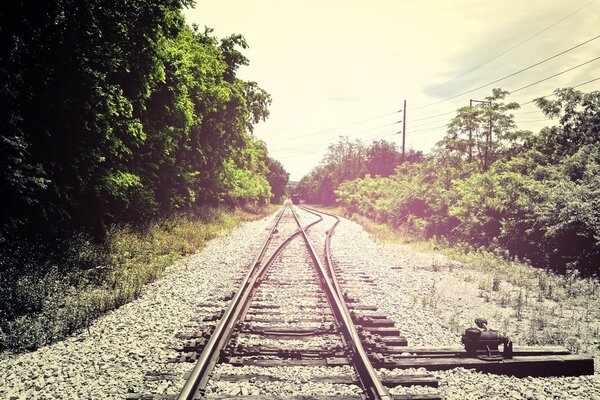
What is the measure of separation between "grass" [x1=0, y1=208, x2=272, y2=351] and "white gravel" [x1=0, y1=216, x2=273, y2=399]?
0.33 m

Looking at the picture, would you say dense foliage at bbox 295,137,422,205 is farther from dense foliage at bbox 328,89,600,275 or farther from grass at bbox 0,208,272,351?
grass at bbox 0,208,272,351

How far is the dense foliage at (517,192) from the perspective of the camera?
9.45 metres

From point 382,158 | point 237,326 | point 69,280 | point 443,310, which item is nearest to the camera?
point 237,326

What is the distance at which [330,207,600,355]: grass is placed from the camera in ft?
17.5

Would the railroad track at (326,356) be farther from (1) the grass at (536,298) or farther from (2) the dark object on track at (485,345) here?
(1) the grass at (536,298)

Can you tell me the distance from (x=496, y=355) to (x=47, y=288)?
7220mm

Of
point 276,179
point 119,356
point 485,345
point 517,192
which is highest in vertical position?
point 276,179

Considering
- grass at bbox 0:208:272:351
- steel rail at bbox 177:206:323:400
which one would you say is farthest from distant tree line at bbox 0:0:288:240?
steel rail at bbox 177:206:323:400

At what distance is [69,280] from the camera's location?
7023 mm

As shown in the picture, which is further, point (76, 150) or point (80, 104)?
point (76, 150)

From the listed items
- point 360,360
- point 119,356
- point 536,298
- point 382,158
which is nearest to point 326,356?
point 360,360

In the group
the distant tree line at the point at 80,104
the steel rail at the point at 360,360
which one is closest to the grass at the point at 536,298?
the steel rail at the point at 360,360

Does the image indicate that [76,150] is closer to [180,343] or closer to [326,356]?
[180,343]

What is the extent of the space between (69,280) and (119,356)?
3.72m
